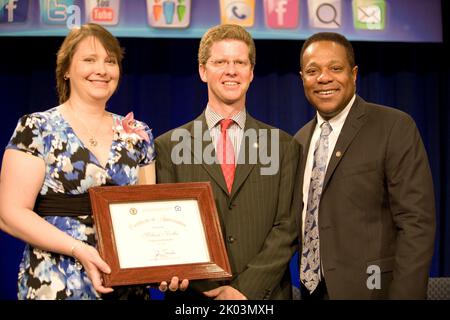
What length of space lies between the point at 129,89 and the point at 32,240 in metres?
2.96

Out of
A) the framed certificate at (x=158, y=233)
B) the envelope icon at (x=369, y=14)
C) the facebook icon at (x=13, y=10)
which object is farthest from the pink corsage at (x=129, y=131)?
the envelope icon at (x=369, y=14)

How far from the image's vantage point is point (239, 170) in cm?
246

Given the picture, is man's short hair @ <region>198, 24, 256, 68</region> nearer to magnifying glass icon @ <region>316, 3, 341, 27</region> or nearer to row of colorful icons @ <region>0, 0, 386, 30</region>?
row of colorful icons @ <region>0, 0, 386, 30</region>

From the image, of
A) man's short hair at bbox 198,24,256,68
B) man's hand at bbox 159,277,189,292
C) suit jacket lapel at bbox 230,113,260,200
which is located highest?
man's short hair at bbox 198,24,256,68

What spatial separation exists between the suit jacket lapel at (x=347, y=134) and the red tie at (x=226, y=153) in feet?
1.18

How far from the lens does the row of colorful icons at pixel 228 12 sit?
177 inches

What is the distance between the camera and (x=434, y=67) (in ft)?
17.3

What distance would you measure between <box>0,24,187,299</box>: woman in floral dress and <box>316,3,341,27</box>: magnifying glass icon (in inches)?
104

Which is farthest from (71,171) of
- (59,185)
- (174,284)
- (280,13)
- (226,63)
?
(280,13)

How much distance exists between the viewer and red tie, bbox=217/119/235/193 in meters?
2.48

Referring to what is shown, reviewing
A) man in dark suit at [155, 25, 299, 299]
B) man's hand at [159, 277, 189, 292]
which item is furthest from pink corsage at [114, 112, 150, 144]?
man's hand at [159, 277, 189, 292]

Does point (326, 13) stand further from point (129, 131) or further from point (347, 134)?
point (129, 131)

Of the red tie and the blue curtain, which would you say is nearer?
the red tie

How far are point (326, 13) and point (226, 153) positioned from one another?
2.54 meters
